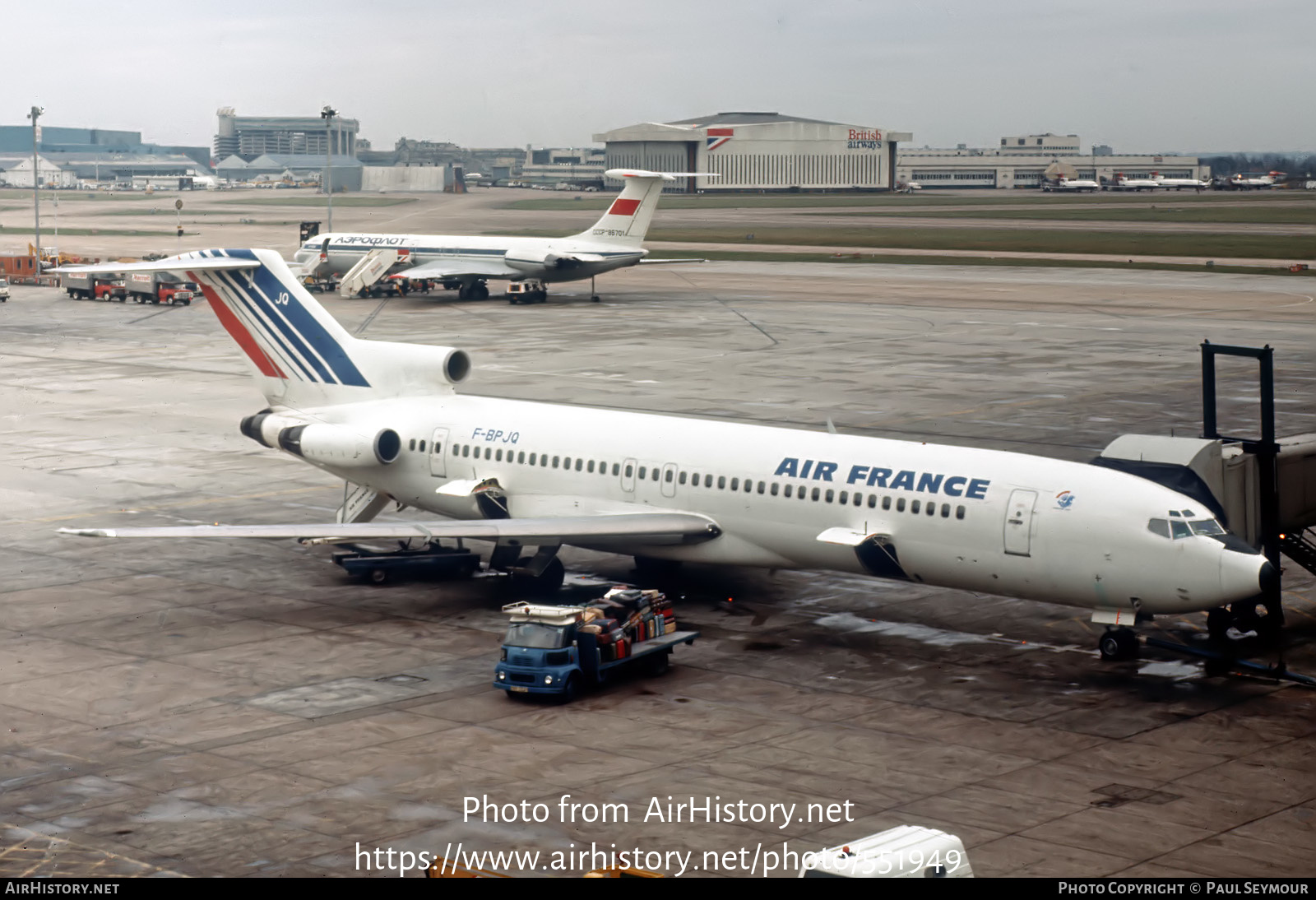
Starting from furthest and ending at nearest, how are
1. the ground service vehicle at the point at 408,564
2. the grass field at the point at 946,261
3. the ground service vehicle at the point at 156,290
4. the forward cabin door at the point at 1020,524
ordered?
the grass field at the point at 946,261
the ground service vehicle at the point at 156,290
the ground service vehicle at the point at 408,564
the forward cabin door at the point at 1020,524

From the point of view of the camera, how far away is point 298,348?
34750mm

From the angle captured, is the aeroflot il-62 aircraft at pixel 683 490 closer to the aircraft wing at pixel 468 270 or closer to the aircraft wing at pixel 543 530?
the aircraft wing at pixel 543 530

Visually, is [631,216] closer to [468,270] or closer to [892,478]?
[468,270]

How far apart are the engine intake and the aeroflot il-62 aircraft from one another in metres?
0.04

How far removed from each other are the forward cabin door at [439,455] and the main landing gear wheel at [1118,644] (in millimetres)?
14124

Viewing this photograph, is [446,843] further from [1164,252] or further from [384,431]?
[1164,252]

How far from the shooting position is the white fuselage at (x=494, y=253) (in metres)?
90.8

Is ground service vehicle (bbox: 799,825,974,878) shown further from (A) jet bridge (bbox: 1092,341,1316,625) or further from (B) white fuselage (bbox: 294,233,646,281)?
(B) white fuselage (bbox: 294,233,646,281)

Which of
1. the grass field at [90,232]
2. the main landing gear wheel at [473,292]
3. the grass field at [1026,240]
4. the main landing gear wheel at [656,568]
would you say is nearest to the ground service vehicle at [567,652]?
the main landing gear wheel at [656,568]

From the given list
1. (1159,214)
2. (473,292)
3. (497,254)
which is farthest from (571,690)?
(1159,214)

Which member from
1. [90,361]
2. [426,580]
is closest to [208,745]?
[426,580]

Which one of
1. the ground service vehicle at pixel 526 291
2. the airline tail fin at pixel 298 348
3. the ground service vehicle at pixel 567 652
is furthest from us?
the ground service vehicle at pixel 526 291

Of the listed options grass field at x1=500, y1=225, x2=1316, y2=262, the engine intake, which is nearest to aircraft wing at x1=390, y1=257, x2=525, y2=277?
grass field at x1=500, y1=225, x2=1316, y2=262

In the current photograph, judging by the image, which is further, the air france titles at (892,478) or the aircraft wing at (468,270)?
the aircraft wing at (468,270)
